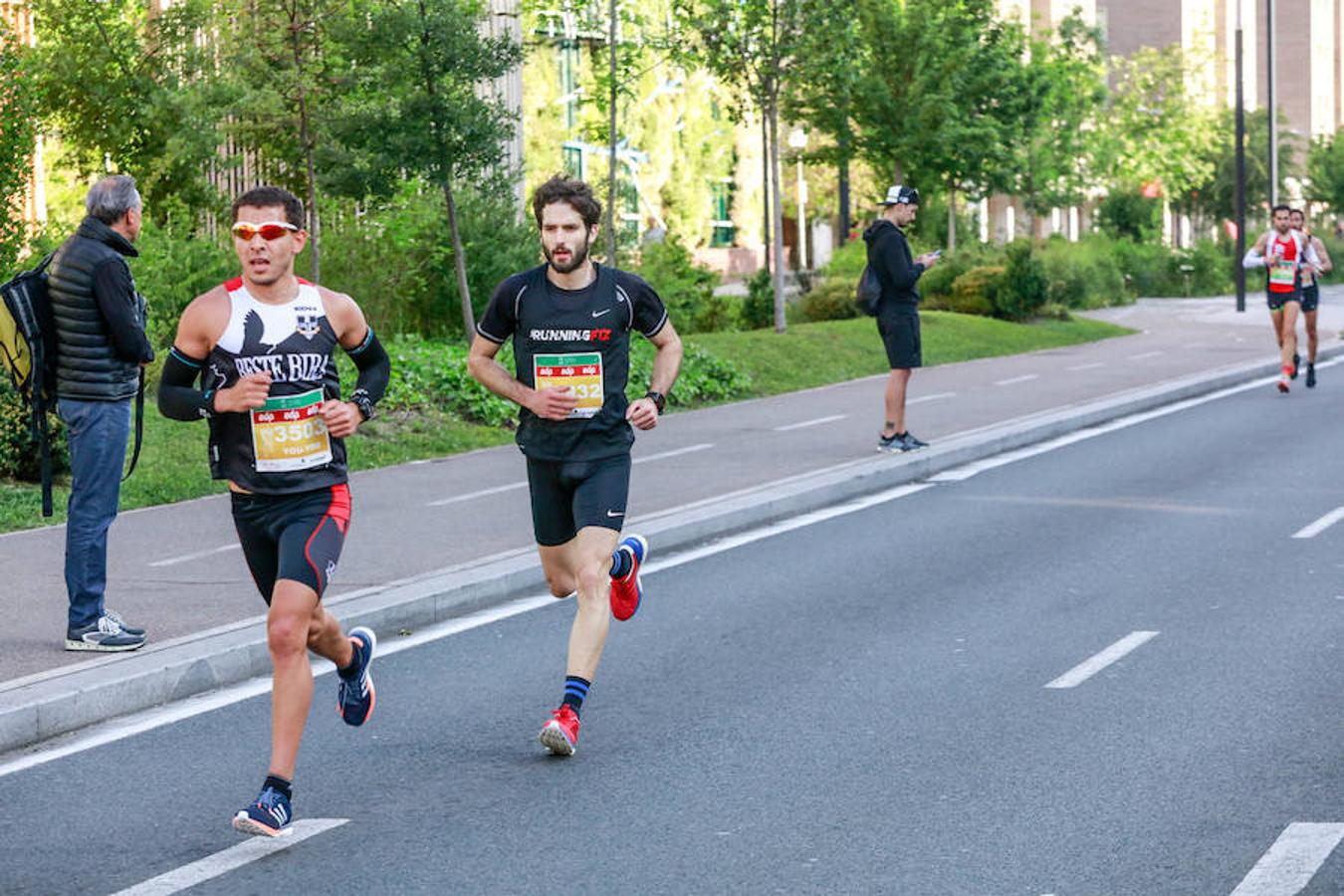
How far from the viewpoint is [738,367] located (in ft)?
80.5

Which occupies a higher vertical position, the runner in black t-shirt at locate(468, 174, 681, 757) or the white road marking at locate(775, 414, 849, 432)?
the runner in black t-shirt at locate(468, 174, 681, 757)

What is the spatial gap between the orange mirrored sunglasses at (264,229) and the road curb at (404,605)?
2.15 meters

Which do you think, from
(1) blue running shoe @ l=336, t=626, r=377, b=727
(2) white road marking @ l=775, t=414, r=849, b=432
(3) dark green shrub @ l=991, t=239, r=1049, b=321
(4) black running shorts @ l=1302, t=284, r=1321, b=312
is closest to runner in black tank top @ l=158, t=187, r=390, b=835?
(1) blue running shoe @ l=336, t=626, r=377, b=727

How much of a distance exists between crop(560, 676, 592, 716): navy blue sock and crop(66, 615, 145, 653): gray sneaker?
7.91 ft

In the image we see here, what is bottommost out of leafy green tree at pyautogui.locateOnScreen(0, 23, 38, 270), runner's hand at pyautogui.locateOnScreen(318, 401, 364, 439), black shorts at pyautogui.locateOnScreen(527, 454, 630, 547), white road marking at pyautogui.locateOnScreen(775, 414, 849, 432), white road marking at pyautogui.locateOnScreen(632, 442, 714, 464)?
white road marking at pyautogui.locateOnScreen(775, 414, 849, 432)

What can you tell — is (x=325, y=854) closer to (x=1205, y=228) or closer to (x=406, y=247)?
(x=406, y=247)

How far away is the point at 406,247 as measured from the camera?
25.5 metres

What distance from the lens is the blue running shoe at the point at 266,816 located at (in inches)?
245

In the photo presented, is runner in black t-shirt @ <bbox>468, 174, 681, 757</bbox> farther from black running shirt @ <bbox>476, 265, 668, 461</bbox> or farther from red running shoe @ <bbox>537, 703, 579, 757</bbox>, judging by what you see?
red running shoe @ <bbox>537, 703, 579, 757</bbox>

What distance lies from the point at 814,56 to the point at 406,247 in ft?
20.8

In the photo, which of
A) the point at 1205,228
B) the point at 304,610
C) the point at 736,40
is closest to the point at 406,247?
the point at 736,40

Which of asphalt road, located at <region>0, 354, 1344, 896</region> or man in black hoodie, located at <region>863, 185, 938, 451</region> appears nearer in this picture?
asphalt road, located at <region>0, 354, 1344, 896</region>

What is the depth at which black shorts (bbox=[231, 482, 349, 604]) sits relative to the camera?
6.61 meters

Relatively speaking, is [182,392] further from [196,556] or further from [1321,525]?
[1321,525]
